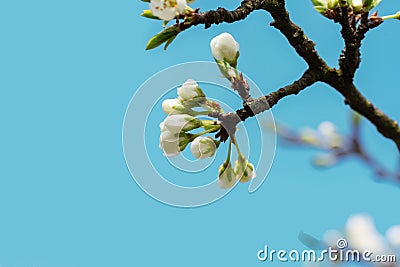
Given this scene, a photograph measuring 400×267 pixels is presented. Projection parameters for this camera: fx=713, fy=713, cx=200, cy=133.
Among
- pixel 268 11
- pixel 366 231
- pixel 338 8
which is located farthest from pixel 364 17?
pixel 366 231

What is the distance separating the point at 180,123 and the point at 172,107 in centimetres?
6

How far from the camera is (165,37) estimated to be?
3.77 ft

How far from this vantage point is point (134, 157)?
1228 mm

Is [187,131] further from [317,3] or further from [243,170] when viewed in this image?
[317,3]

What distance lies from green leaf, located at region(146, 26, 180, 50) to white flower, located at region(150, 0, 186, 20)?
0.07ft

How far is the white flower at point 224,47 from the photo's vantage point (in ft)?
4.21

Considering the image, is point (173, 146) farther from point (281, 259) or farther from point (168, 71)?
point (281, 259)

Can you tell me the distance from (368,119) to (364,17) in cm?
19

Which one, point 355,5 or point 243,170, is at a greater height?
point 355,5

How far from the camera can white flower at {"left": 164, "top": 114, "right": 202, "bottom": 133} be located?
1.25 meters

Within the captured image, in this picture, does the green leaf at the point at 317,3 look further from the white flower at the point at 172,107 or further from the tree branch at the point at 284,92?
the white flower at the point at 172,107

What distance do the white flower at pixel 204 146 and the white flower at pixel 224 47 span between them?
16 cm

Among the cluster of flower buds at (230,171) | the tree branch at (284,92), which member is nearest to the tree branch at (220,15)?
the tree branch at (284,92)

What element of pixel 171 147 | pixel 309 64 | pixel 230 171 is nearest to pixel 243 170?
pixel 230 171
